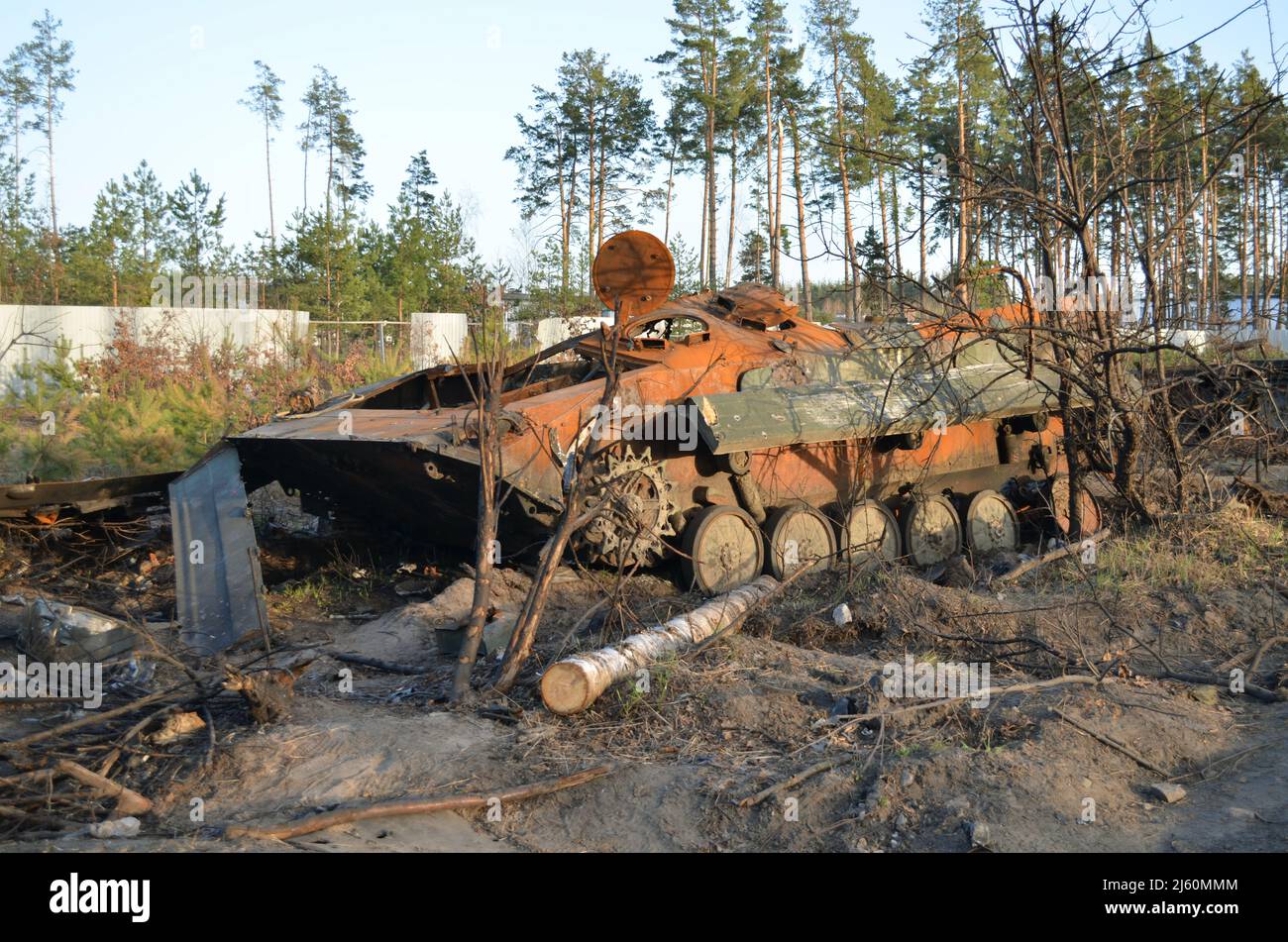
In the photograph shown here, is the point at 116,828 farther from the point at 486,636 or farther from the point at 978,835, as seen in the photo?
the point at 978,835

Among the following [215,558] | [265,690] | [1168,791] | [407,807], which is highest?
[215,558]

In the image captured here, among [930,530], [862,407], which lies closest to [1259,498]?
[930,530]

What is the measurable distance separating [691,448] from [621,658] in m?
2.66

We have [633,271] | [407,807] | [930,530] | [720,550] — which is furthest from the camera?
[930,530]

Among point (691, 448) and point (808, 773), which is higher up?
Result: point (691, 448)

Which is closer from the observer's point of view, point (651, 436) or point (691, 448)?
point (651, 436)
